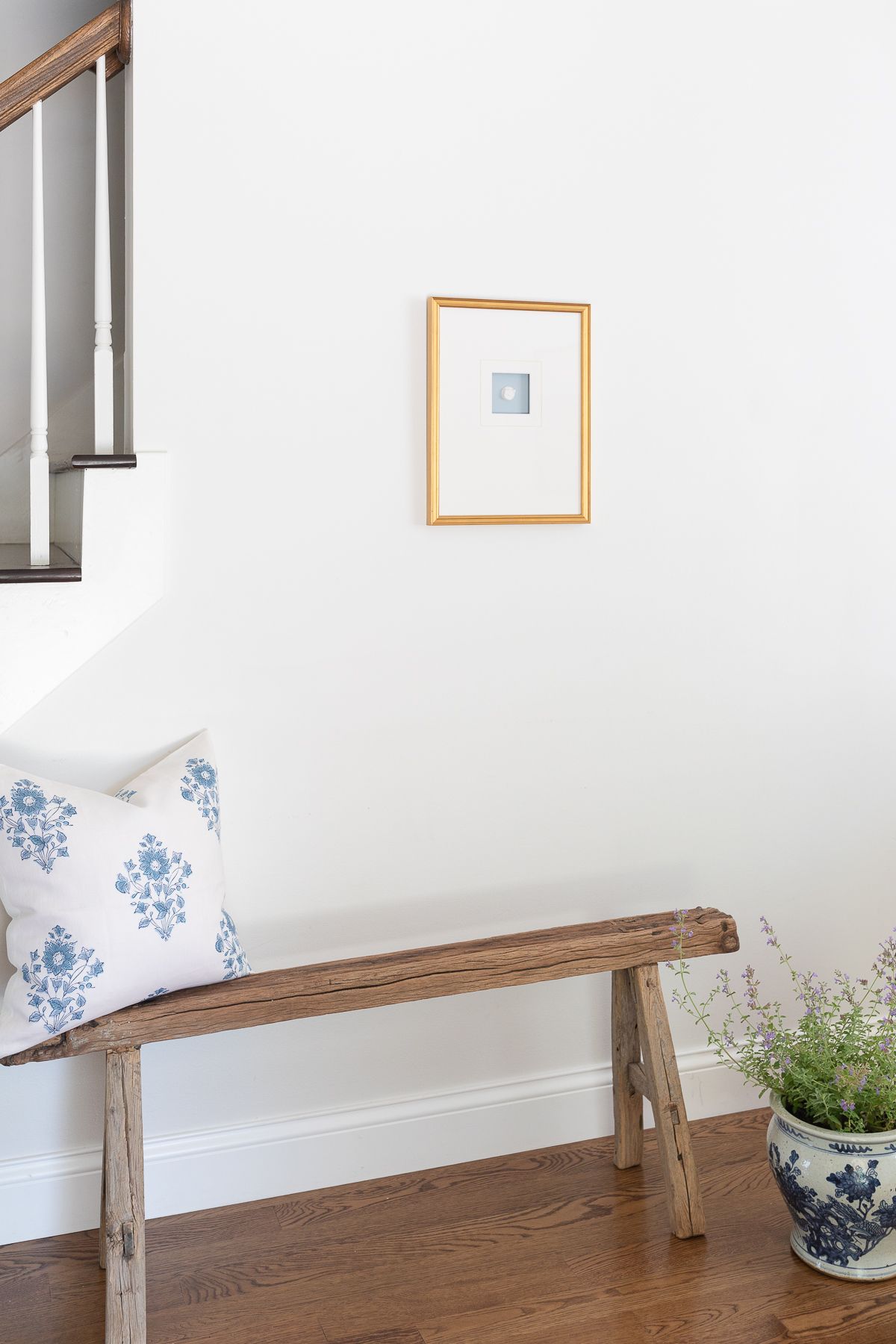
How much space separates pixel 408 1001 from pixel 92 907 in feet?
1.86

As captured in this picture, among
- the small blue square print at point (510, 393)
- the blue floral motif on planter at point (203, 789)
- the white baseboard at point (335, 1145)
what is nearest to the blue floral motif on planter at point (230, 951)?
the blue floral motif on planter at point (203, 789)

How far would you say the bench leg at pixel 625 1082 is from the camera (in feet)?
7.07

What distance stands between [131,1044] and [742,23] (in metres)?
2.19

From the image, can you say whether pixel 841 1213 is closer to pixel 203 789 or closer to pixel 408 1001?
pixel 408 1001

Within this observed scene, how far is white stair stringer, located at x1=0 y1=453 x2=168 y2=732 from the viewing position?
1.87 meters

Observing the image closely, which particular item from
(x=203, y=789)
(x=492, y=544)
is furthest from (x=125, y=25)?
(x=203, y=789)

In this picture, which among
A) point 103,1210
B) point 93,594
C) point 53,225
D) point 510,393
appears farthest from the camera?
point 53,225

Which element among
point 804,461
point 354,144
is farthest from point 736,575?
point 354,144

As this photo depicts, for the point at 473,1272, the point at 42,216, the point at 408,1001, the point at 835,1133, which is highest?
the point at 42,216

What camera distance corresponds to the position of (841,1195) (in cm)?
181

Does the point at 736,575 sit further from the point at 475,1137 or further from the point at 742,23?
the point at 475,1137

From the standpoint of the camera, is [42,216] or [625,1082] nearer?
[42,216]

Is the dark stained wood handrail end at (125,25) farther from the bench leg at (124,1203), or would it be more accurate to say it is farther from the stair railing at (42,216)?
the bench leg at (124,1203)

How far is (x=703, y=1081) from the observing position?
2395 millimetres
